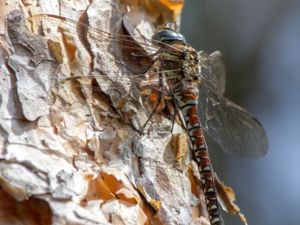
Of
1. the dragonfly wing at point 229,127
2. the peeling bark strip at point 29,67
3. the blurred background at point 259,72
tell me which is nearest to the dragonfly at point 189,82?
the dragonfly wing at point 229,127

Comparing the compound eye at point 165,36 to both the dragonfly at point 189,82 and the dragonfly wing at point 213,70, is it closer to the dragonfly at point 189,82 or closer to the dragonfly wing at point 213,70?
the dragonfly at point 189,82

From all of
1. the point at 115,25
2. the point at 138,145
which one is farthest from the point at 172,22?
the point at 138,145

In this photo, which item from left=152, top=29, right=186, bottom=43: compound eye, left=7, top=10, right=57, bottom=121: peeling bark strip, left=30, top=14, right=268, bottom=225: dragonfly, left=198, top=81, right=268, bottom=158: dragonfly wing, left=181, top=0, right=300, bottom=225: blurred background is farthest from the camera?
left=181, top=0, right=300, bottom=225: blurred background

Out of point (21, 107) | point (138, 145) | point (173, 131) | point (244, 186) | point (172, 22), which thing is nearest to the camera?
point (21, 107)

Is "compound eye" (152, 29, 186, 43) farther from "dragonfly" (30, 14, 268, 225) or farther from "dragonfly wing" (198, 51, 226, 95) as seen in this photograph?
"dragonfly wing" (198, 51, 226, 95)

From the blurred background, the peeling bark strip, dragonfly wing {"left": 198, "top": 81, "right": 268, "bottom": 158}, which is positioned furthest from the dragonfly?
the blurred background

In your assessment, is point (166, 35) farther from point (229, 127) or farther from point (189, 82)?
point (229, 127)

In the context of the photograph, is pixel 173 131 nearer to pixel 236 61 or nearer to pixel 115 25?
pixel 115 25

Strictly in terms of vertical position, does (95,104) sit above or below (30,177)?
above
